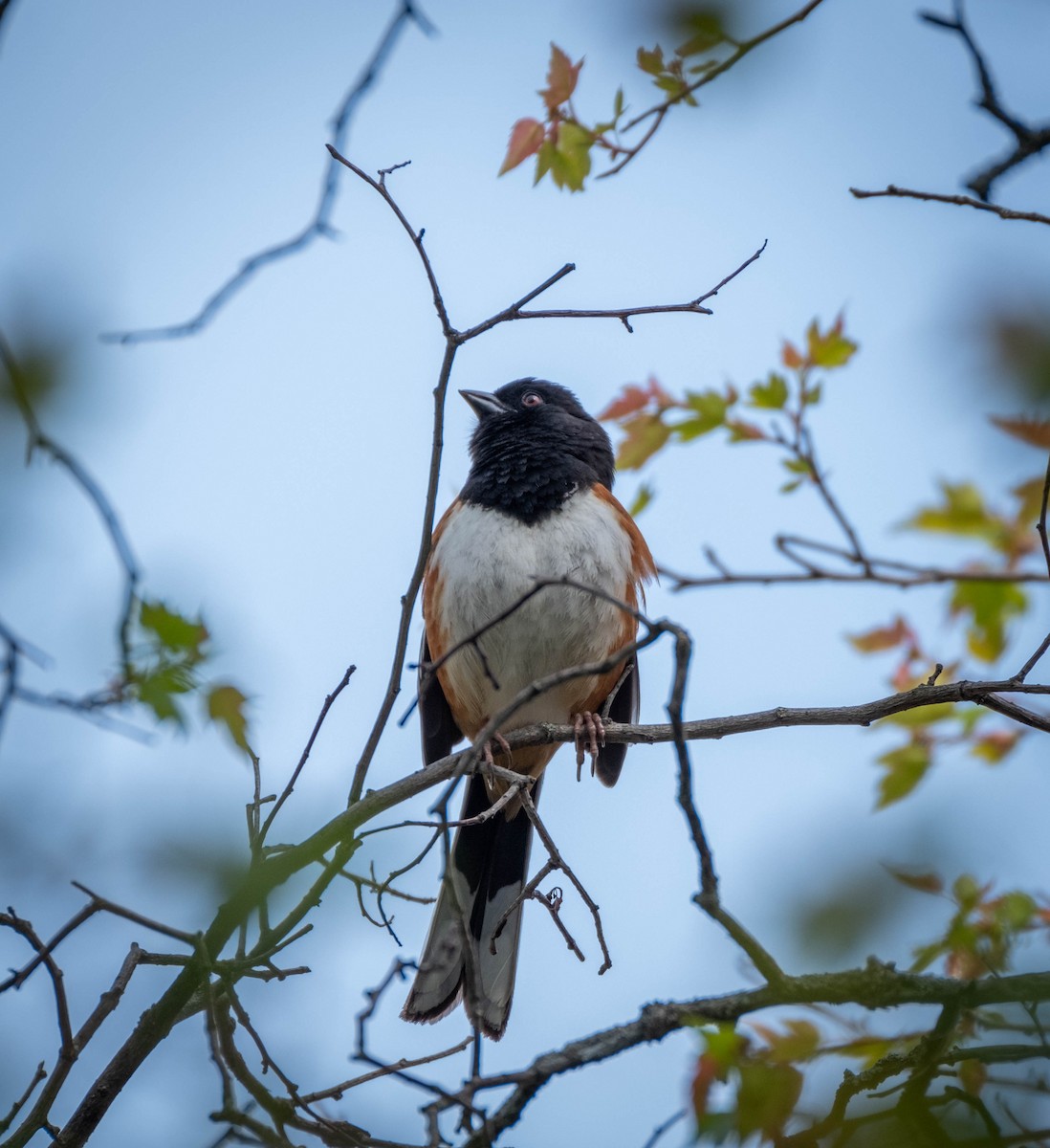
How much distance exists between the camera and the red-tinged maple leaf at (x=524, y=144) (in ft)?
8.49

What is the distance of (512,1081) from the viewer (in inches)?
63.5

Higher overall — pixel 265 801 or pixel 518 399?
pixel 518 399

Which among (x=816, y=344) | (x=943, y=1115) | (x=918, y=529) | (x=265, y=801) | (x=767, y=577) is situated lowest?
(x=943, y=1115)

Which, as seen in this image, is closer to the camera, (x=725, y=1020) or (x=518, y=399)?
(x=725, y=1020)

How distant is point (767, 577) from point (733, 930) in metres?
0.81

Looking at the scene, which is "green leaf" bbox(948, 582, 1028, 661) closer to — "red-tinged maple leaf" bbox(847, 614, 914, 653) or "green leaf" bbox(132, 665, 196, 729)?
"red-tinged maple leaf" bbox(847, 614, 914, 653)

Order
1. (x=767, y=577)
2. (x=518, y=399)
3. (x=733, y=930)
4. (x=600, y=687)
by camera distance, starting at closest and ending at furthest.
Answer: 1. (x=733, y=930)
2. (x=767, y=577)
3. (x=600, y=687)
4. (x=518, y=399)

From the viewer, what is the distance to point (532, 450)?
357cm

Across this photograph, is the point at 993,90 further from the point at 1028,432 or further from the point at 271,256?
the point at 271,256

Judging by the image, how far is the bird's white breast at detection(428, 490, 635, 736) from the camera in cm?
326

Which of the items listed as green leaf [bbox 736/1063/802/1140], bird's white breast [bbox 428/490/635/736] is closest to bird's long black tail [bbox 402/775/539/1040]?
bird's white breast [bbox 428/490/635/736]

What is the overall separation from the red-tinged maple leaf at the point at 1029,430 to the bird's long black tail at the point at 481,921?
147 centimetres

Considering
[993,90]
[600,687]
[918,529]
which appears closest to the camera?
[993,90]

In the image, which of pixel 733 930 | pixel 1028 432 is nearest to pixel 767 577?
pixel 1028 432
